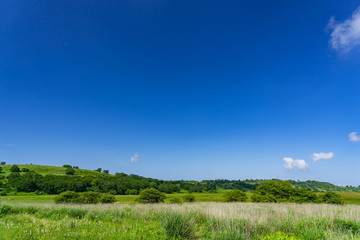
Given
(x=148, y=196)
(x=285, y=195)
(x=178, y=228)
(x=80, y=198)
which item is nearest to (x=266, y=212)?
(x=178, y=228)

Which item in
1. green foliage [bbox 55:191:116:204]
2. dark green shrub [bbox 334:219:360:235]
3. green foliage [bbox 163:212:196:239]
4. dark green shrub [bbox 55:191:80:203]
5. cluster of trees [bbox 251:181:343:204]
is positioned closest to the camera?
green foliage [bbox 163:212:196:239]

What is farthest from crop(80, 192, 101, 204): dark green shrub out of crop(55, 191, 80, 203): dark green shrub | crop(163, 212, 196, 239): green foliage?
crop(163, 212, 196, 239): green foliage

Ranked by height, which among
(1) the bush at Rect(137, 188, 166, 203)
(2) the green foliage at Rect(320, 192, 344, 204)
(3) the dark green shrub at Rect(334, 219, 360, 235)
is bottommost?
(1) the bush at Rect(137, 188, 166, 203)

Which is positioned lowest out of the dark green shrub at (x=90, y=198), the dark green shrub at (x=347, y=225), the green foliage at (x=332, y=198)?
the dark green shrub at (x=90, y=198)

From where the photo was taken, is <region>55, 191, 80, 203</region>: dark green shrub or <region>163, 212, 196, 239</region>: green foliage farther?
<region>55, 191, 80, 203</region>: dark green shrub

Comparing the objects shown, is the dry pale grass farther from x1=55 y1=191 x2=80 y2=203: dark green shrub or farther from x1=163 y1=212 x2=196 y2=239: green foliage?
x1=55 y1=191 x2=80 y2=203: dark green shrub

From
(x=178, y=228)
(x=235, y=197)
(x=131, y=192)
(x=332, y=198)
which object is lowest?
(x=131, y=192)

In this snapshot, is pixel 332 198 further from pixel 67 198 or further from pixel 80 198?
pixel 67 198

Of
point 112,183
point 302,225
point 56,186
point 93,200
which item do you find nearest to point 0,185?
point 56,186

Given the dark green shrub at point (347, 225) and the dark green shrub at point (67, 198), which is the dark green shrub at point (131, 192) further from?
the dark green shrub at point (347, 225)

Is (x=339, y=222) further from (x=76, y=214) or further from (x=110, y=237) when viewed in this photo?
(x=76, y=214)

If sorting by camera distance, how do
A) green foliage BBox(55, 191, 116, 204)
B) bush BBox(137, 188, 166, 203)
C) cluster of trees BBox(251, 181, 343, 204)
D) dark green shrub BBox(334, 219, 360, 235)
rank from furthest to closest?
green foliage BBox(55, 191, 116, 204) < bush BBox(137, 188, 166, 203) < cluster of trees BBox(251, 181, 343, 204) < dark green shrub BBox(334, 219, 360, 235)

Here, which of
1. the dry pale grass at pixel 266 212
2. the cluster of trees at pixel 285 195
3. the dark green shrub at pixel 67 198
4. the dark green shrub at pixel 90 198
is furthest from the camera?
the dark green shrub at pixel 90 198

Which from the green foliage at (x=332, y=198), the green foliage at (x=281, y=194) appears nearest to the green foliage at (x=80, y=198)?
the green foliage at (x=281, y=194)
